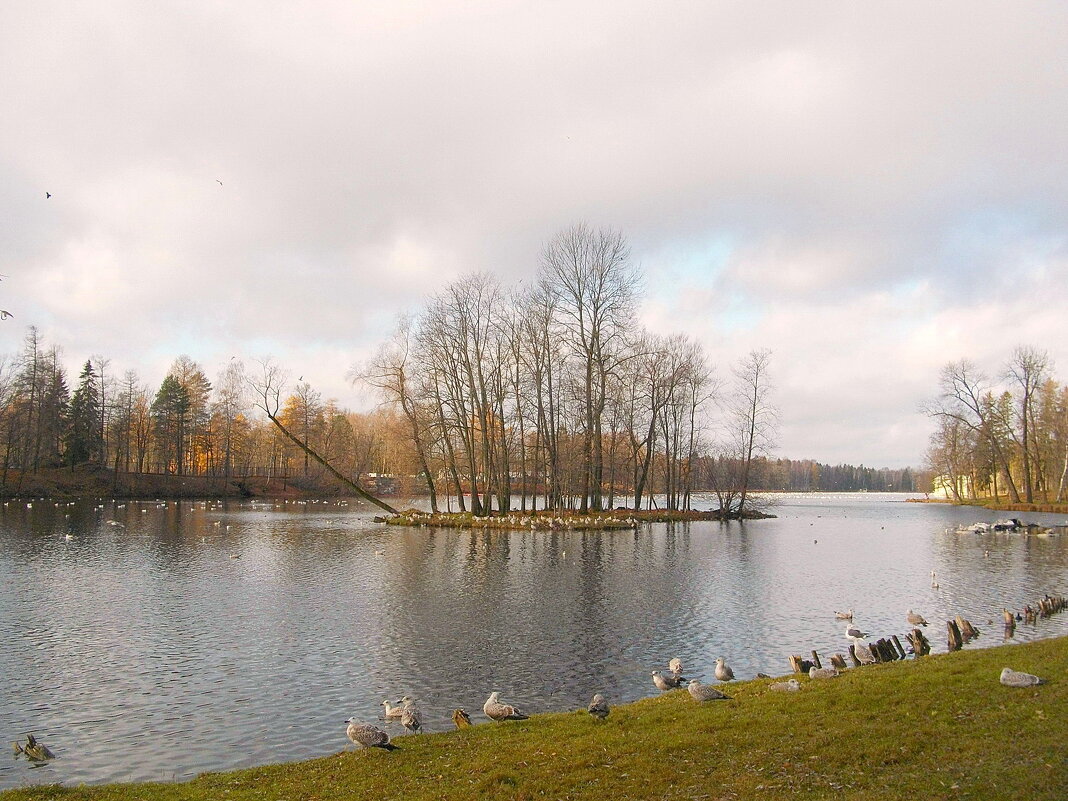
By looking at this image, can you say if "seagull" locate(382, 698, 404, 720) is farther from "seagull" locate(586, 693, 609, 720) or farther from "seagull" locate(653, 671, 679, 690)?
"seagull" locate(653, 671, 679, 690)

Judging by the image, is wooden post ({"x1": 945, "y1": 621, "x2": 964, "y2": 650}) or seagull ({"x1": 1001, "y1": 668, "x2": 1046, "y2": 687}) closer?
seagull ({"x1": 1001, "y1": 668, "x2": 1046, "y2": 687})

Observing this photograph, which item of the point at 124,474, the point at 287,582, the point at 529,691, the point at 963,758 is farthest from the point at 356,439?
the point at 963,758

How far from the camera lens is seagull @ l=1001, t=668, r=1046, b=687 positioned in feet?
31.9

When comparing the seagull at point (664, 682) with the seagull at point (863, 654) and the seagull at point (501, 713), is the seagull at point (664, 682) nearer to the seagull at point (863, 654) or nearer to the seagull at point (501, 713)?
the seagull at point (501, 713)

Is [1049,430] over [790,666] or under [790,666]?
over

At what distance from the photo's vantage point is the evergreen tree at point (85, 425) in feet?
265

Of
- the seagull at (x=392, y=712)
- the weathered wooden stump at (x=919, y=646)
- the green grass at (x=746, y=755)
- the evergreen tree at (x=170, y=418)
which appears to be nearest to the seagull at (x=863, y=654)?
the weathered wooden stump at (x=919, y=646)

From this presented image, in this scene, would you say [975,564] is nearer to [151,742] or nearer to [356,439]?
[151,742]

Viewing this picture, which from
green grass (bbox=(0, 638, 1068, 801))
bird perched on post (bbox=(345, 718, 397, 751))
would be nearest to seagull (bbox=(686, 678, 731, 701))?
green grass (bbox=(0, 638, 1068, 801))

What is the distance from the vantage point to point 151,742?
1061 cm

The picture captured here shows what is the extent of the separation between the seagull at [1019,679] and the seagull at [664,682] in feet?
17.1

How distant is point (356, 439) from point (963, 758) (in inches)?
4241

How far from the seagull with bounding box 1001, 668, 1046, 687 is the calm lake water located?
5003 mm

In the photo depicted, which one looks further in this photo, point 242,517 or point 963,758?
point 242,517
